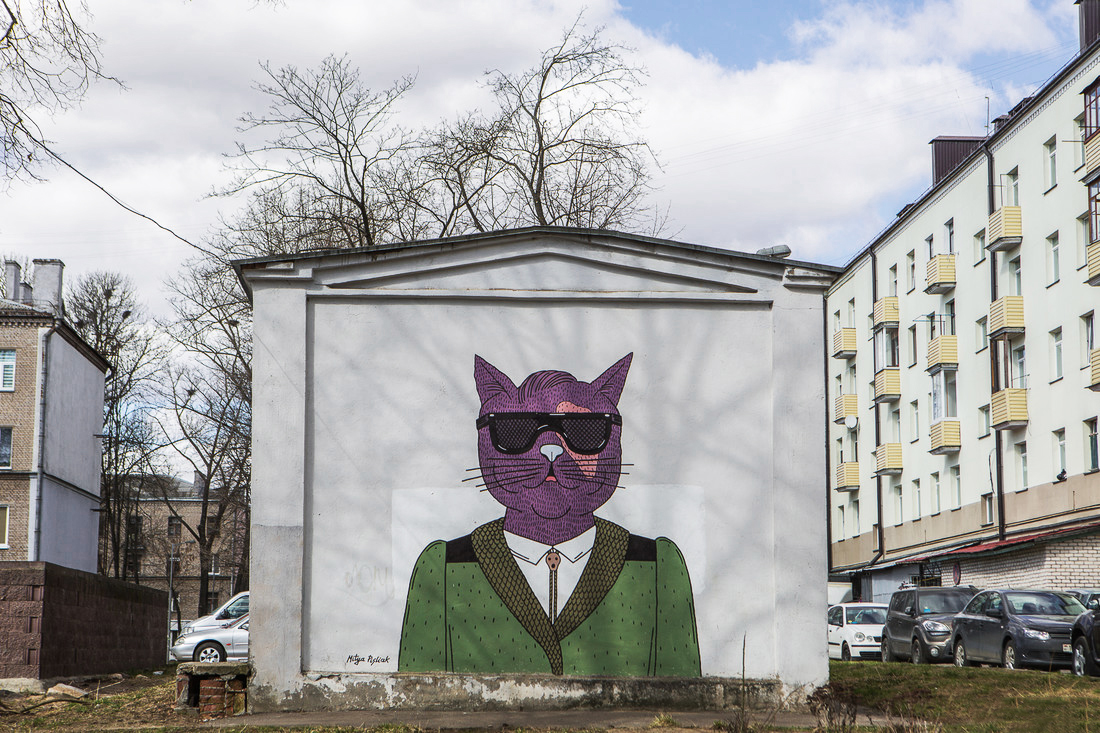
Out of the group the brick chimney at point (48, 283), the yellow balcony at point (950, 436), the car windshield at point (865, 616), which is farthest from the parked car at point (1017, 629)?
the brick chimney at point (48, 283)

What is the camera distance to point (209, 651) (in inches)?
939

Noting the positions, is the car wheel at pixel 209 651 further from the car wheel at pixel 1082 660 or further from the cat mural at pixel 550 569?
the car wheel at pixel 1082 660

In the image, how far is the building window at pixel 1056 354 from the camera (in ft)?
119

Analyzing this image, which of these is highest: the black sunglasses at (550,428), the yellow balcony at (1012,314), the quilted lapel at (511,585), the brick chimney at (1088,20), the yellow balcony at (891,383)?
the brick chimney at (1088,20)

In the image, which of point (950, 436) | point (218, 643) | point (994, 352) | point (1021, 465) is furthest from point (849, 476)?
point (218, 643)

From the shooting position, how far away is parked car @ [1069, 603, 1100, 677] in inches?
640

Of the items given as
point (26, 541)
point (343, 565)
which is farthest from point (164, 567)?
point (343, 565)

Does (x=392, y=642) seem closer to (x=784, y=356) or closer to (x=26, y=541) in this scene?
(x=784, y=356)

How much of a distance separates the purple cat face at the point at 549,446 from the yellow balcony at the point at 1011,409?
29.7 m

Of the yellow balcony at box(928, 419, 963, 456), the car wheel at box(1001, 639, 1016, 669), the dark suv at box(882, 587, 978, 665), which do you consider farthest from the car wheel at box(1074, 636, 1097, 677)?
the yellow balcony at box(928, 419, 963, 456)

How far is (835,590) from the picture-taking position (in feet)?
179

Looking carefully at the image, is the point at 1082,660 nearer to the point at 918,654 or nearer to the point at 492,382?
the point at 918,654

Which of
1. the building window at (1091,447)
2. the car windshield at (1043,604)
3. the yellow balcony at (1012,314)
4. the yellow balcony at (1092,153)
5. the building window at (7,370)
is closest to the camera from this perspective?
the car windshield at (1043,604)

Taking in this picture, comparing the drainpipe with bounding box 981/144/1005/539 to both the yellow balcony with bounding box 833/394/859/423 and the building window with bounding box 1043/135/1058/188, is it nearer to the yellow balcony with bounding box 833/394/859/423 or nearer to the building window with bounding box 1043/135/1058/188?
the building window with bounding box 1043/135/1058/188
